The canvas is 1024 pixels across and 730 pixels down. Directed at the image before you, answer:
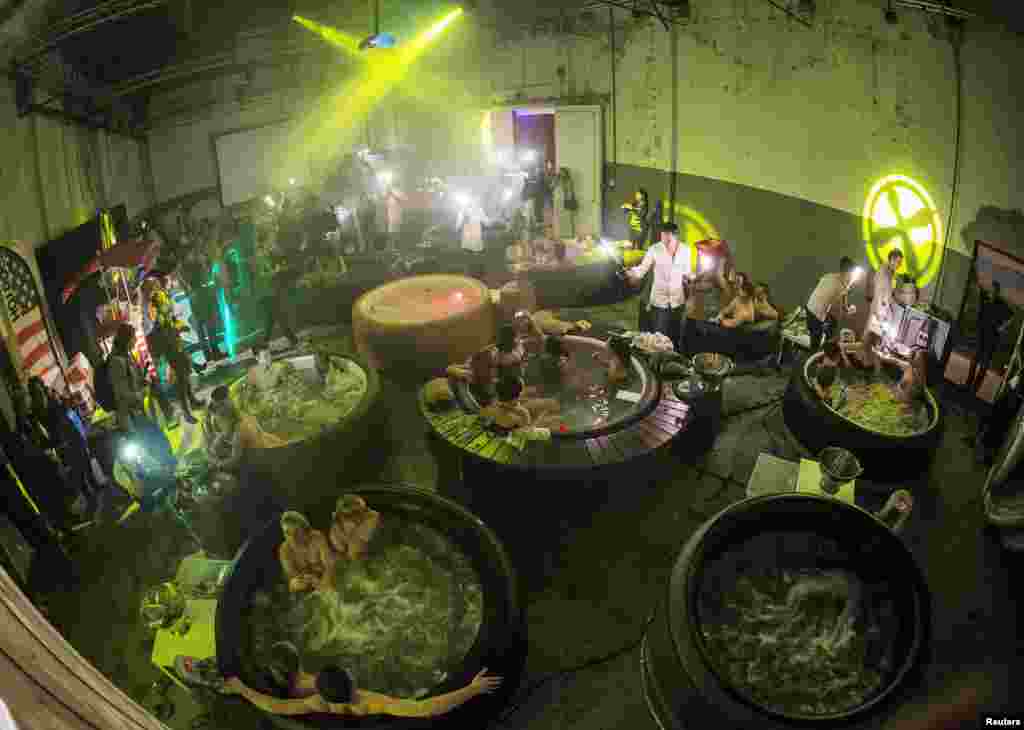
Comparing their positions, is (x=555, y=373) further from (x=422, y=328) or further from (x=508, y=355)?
(x=422, y=328)

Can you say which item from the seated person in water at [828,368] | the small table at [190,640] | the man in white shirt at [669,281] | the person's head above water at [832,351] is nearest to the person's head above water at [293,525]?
the small table at [190,640]

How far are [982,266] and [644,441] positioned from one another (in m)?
4.06

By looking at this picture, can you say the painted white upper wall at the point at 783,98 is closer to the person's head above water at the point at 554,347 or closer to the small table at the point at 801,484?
the small table at the point at 801,484

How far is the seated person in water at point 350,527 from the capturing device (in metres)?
5.09

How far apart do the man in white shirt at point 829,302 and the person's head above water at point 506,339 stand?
3746 mm

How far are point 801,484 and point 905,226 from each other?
4021 millimetres

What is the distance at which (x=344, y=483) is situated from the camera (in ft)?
21.5

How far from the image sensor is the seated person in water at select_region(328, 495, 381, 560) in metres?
5.09

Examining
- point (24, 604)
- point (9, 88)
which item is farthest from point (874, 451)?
point (9, 88)

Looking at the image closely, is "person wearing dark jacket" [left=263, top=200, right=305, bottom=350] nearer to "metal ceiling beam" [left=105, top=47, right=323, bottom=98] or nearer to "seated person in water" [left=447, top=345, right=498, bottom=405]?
"metal ceiling beam" [left=105, top=47, right=323, bottom=98]

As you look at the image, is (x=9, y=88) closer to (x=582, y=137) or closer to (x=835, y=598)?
(x=835, y=598)

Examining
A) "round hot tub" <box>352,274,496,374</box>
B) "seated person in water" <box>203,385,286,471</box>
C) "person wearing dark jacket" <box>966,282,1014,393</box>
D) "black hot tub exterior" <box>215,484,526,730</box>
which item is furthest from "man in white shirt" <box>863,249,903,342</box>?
"seated person in water" <box>203,385,286,471</box>

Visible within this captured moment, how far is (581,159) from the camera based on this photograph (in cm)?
1317

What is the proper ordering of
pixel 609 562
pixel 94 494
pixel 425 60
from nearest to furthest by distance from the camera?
pixel 609 562, pixel 94 494, pixel 425 60
